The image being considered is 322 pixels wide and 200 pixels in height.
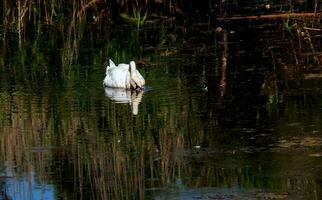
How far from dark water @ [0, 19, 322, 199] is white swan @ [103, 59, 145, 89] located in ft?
0.63

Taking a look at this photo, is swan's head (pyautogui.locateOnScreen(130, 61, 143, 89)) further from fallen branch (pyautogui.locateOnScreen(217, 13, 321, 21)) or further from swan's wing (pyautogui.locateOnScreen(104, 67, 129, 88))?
fallen branch (pyautogui.locateOnScreen(217, 13, 321, 21))

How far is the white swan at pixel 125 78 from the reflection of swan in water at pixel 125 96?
0.06 m

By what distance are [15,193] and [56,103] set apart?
3.35 meters

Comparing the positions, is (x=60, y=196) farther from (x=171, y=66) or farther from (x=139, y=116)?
(x=171, y=66)

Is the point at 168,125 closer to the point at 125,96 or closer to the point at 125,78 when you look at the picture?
the point at 125,96

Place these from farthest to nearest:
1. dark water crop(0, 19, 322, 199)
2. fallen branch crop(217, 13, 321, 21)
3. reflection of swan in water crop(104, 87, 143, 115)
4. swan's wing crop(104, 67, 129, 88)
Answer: fallen branch crop(217, 13, 321, 21), swan's wing crop(104, 67, 129, 88), reflection of swan in water crop(104, 87, 143, 115), dark water crop(0, 19, 322, 199)

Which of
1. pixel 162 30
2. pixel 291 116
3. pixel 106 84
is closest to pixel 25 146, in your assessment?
pixel 291 116

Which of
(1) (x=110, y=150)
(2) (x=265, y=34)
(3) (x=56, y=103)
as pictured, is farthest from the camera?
(2) (x=265, y=34)

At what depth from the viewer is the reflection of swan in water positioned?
10.3 m

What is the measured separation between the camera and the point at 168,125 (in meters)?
8.73

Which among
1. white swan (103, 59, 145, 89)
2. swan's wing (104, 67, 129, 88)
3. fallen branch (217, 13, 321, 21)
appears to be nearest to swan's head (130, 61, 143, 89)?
white swan (103, 59, 145, 89)

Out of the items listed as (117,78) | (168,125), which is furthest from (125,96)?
(168,125)

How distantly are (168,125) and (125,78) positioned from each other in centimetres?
256

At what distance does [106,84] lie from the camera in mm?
11289
